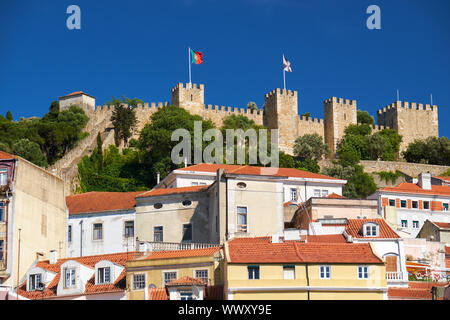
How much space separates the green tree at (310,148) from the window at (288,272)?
59285 mm

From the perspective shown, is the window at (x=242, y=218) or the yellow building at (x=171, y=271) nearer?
the yellow building at (x=171, y=271)

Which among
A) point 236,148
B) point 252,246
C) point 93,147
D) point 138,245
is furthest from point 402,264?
point 93,147

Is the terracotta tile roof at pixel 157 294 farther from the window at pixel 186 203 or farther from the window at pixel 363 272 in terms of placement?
the window at pixel 186 203

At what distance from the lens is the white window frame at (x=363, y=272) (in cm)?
3872

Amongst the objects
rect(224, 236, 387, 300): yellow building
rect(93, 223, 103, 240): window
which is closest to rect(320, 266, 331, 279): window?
rect(224, 236, 387, 300): yellow building

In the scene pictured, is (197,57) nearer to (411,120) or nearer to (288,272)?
(411,120)

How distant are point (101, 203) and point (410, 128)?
Answer: 6155 centimetres

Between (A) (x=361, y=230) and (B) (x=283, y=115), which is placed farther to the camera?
(B) (x=283, y=115)

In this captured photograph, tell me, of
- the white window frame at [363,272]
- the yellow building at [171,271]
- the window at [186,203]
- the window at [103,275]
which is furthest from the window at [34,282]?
the white window frame at [363,272]

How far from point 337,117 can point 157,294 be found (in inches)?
2857

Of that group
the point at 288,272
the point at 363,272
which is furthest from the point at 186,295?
the point at 363,272

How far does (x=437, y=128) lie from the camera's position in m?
113

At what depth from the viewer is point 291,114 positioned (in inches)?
4161

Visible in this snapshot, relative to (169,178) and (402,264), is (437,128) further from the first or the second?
(402,264)
